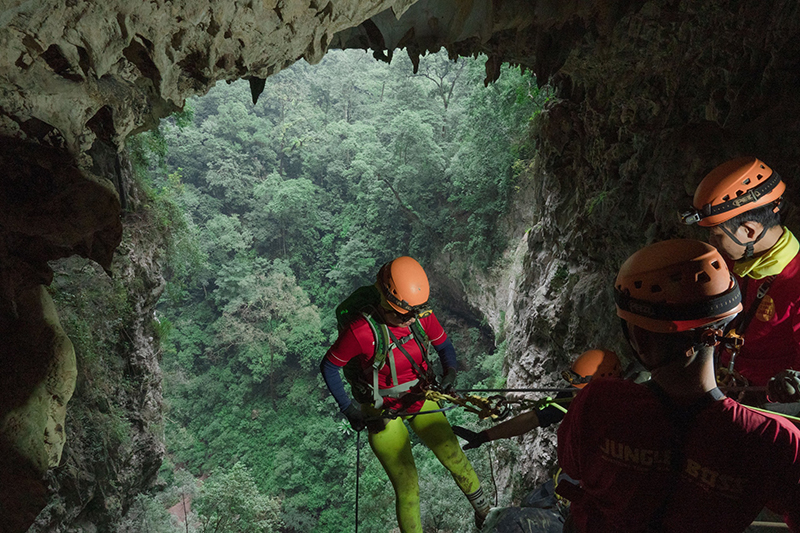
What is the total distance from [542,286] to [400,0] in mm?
5341

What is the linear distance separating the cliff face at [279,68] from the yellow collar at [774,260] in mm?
1227

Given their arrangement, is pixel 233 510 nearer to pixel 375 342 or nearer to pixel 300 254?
pixel 375 342

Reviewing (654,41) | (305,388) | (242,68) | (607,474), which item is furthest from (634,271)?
(305,388)

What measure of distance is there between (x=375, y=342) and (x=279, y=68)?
7.71 ft

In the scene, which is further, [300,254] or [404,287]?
[300,254]

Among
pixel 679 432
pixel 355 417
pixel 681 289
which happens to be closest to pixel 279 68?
pixel 355 417

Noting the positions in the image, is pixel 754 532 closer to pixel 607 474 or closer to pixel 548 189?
pixel 607 474

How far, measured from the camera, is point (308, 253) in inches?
1114

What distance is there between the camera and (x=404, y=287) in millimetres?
3234

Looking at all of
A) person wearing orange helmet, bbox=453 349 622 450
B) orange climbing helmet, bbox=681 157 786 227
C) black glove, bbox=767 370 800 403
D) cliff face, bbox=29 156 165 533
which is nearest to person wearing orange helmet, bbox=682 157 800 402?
orange climbing helmet, bbox=681 157 786 227

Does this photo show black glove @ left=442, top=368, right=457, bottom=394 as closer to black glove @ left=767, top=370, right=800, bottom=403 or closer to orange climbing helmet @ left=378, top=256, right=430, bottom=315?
orange climbing helmet @ left=378, top=256, right=430, bottom=315

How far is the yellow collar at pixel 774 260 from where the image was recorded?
1.97 metres

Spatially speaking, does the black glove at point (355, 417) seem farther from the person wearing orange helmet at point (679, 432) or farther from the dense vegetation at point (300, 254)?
the dense vegetation at point (300, 254)

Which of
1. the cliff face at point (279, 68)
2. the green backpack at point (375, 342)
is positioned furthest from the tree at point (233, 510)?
the green backpack at point (375, 342)
